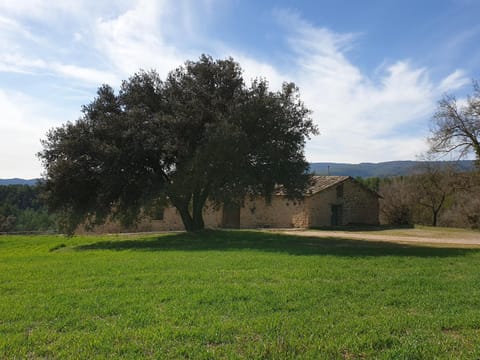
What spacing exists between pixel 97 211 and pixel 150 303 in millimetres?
12593

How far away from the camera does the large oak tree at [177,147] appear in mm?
15625

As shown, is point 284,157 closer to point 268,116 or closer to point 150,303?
point 268,116

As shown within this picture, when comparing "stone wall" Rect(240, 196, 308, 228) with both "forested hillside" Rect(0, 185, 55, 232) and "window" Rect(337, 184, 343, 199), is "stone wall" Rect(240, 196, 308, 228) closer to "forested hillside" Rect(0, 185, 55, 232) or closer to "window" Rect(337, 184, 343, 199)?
"window" Rect(337, 184, 343, 199)

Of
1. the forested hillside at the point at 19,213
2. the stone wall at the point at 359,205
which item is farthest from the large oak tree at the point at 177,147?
the forested hillside at the point at 19,213

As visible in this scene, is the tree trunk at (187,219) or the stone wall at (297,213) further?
the stone wall at (297,213)

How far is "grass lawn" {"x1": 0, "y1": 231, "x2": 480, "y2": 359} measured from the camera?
3.90 meters

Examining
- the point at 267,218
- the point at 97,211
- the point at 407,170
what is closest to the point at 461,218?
the point at 407,170

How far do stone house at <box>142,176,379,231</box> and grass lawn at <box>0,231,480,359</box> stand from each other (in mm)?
18069

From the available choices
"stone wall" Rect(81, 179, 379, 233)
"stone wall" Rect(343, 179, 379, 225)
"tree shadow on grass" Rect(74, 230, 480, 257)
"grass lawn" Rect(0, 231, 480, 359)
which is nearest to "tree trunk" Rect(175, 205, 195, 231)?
"tree shadow on grass" Rect(74, 230, 480, 257)

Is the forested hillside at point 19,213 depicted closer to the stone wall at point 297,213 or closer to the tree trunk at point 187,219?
the stone wall at point 297,213

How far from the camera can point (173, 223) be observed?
92.4ft

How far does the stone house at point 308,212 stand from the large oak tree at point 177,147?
969 cm

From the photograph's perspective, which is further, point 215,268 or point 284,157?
point 284,157

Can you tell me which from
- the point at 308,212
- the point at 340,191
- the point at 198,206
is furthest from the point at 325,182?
the point at 198,206
